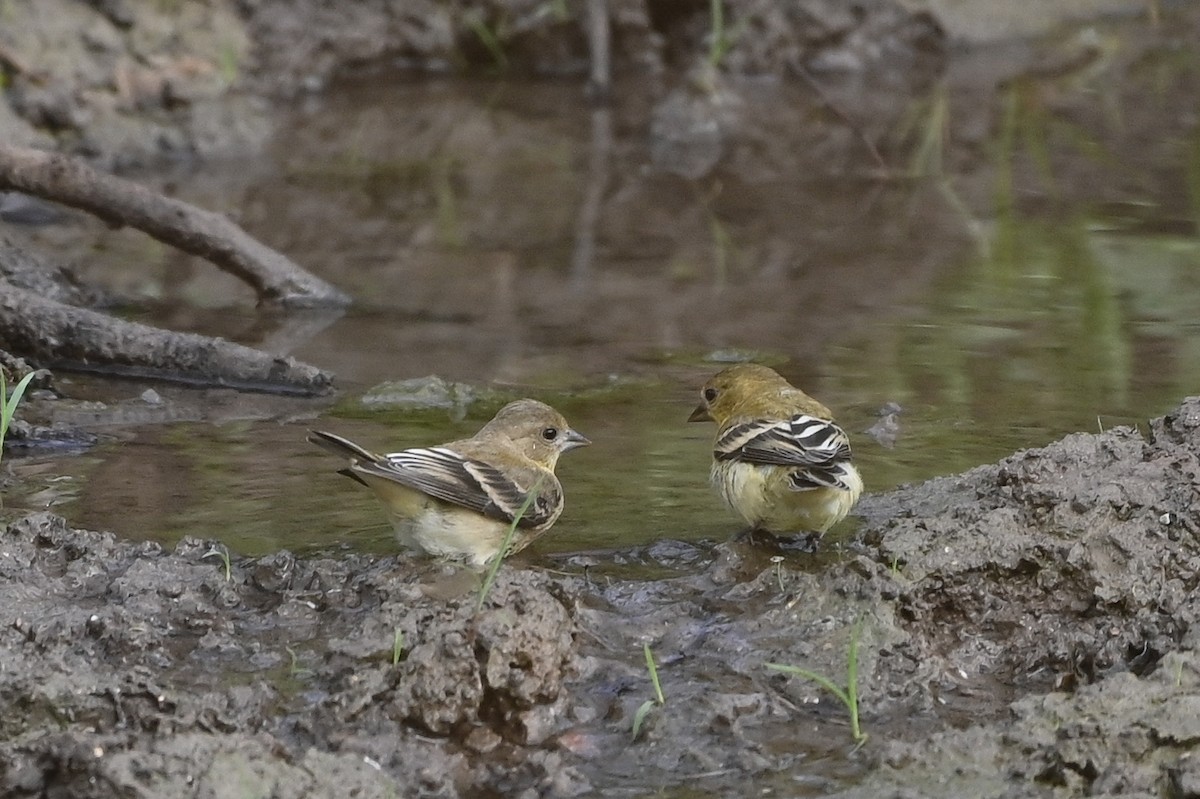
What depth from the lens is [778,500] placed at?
5.87 m

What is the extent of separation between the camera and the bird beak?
21.7 ft

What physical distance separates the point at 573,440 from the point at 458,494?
0.95 meters

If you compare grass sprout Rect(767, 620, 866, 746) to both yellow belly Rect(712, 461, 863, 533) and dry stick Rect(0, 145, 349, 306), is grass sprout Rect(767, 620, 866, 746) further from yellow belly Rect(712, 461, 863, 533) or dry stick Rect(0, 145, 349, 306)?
dry stick Rect(0, 145, 349, 306)

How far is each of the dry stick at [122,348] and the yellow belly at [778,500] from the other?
2547mm

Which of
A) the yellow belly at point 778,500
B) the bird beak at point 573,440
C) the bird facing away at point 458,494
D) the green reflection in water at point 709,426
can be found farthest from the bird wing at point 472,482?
the yellow belly at point 778,500

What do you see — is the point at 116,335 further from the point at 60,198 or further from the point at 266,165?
the point at 266,165

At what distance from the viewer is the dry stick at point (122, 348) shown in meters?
7.97

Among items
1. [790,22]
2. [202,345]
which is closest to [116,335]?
[202,345]

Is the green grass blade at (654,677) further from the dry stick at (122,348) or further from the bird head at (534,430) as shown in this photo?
the dry stick at (122,348)

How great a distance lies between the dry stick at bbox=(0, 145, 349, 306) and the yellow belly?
3.85 meters

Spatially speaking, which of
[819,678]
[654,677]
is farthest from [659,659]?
[819,678]

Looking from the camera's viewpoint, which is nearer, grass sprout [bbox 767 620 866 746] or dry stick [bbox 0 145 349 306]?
grass sprout [bbox 767 620 866 746]

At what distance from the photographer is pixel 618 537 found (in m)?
5.98

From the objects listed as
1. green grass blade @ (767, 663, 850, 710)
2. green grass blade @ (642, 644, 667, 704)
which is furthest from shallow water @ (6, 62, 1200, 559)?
green grass blade @ (767, 663, 850, 710)
